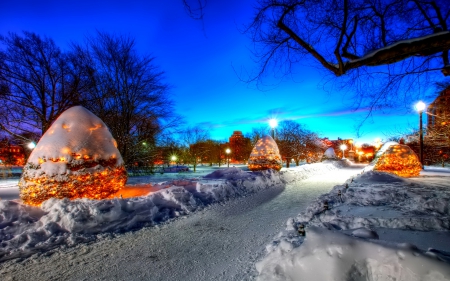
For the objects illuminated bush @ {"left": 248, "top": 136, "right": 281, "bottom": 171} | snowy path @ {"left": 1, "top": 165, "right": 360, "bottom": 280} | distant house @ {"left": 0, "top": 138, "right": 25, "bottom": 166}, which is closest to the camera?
snowy path @ {"left": 1, "top": 165, "right": 360, "bottom": 280}

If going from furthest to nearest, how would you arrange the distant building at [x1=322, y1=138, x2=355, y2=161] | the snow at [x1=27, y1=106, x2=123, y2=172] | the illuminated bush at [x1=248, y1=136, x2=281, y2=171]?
1. the distant building at [x1=322, y1=138, x2=355, y2=161]
2. the illuminated bush at [x1=248, y1=136, x2=281, y2=171]
3. the snow at [x1=27, y1=106, x2=123, y2=172]

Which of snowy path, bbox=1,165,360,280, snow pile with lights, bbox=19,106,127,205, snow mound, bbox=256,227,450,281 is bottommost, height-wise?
snowy path, bbox=1,165,360,280

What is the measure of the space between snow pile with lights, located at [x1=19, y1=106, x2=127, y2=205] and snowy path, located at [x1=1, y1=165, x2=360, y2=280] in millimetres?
2444

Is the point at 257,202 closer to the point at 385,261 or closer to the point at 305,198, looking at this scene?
the point at 305,198

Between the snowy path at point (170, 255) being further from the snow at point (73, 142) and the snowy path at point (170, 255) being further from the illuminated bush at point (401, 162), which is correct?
the illuminated bush at point (401, 162)

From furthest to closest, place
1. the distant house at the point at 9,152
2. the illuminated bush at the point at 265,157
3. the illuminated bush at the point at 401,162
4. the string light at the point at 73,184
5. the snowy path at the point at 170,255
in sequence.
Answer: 1. the illuminated bush at the point at 265,157
2. the distant house at the point at 9,152
3. the illuminated bush at the point at 401,162
4. the string light at the point at 73,184
5. the snowy path at the point at 170,255

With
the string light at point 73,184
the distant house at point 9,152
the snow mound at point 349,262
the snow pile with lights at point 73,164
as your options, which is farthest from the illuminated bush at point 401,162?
the distant house at point 9,152

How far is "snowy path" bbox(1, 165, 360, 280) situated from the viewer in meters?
3.14

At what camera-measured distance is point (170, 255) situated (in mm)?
3713

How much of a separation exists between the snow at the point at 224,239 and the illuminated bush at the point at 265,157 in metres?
9.26

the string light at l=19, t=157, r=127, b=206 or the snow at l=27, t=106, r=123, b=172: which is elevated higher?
the snow at l=27, t=106, r=123, b=172

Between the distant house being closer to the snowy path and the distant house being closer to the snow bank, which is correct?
the snow bank

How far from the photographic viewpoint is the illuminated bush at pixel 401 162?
13547mm

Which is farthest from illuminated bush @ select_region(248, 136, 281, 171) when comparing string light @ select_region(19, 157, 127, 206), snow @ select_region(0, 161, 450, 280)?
string light @ select_region(19, 157, 127, 206)
